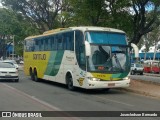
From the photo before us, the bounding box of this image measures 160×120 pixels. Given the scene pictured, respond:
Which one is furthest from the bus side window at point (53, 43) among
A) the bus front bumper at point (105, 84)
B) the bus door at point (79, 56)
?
the bus front bumper at point (105, 84)

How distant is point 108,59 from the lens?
67.2 ft

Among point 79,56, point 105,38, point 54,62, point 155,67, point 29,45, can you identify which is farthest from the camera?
point 155,67

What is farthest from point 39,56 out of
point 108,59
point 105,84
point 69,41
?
point 105,84

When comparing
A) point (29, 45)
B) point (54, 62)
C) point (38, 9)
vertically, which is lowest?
point (54, 62)

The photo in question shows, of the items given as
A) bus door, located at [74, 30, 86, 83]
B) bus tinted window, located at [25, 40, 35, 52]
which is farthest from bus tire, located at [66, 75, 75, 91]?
bus tinted window, located at [25, 40, 35, 52]

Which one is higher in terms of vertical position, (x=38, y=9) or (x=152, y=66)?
(x=38, y=9)

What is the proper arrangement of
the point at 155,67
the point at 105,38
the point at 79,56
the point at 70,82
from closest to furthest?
the point at 105,38
the point at 79,56
the point at 70,82
the point at 155,67

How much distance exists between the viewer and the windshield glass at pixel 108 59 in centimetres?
2030

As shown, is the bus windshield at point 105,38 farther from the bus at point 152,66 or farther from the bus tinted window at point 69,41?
the bus at point 152,66

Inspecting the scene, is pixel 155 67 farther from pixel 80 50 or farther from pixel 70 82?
pixel 80 50

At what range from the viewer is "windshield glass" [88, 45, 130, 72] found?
66.6 ft

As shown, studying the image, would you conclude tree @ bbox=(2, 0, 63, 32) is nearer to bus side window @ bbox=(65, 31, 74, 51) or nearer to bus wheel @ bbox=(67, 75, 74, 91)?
bus side window @ bbox=(65, 31, 74, 51)

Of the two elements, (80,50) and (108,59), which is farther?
(80,50)

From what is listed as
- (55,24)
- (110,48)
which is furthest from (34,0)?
(110,48)
